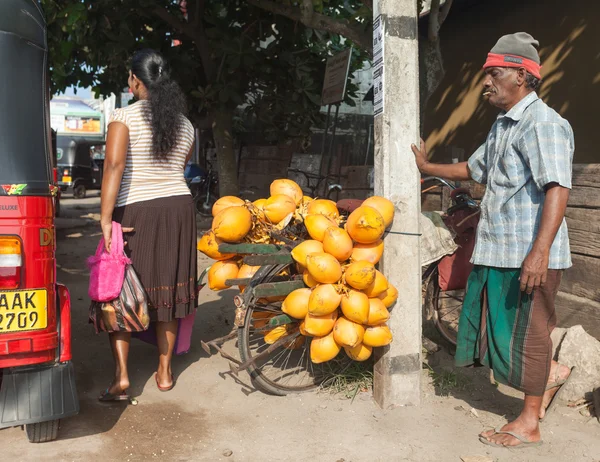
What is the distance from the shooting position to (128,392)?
378 cm

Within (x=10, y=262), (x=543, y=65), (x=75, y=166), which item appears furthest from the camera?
(x=75, y=166)

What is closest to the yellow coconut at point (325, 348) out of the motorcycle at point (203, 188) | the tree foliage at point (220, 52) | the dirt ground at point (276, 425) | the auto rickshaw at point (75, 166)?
the dirt ground at point (276, 425)

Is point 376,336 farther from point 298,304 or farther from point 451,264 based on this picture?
point 451,264

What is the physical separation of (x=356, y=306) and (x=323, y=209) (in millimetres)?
641

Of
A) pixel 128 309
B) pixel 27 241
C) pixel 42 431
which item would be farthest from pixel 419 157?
pixel 42 431

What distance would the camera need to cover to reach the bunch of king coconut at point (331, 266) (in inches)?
126

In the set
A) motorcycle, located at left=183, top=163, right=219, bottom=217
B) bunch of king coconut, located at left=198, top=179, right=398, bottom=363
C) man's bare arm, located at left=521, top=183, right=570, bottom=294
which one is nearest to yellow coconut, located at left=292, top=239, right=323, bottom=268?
bunch of king coconut, located at left=198, top=179, right=398, bottom=363

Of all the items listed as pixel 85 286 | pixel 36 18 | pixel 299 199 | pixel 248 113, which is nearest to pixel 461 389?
pixel 299 199

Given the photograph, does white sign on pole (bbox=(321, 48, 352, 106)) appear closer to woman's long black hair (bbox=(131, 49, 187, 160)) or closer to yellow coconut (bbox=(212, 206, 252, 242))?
woman's long black hair (bbox=(131, 49, 187, 160))

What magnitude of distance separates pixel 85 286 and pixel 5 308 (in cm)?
415

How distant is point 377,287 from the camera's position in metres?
3.25

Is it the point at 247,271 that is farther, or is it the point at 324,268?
the point at 247,271

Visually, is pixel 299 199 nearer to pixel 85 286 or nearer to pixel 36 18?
pixel 36 18

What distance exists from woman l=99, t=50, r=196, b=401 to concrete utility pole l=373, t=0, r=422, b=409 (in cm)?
118
